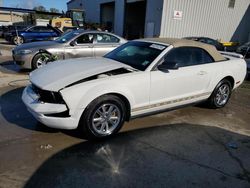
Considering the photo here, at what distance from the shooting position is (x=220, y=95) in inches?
231

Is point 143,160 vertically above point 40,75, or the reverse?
point 40,75

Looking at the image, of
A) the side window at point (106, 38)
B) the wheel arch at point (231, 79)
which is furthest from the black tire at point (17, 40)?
the wheel arch at point (231, 79)

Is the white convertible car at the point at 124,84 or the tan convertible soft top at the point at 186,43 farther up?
the tan convertible soft top at the point at 186,43

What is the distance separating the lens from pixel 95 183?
309 centimetres

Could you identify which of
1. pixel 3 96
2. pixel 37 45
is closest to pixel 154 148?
pixel 3 96

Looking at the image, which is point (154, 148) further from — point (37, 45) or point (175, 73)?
point (37, 45)

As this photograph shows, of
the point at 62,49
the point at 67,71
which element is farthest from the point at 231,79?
the point at 62,49

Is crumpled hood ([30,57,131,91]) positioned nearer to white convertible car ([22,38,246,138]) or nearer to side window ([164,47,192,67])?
white convertible car ([22,38,246,138])

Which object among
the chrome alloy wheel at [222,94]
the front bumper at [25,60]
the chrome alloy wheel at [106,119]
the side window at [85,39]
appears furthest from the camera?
the side window at [85,39]

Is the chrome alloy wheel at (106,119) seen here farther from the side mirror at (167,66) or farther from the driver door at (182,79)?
the side mirror at (167,66)

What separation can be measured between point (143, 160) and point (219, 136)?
170 cm

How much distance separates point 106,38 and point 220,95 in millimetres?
5067

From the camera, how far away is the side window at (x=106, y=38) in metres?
9.39

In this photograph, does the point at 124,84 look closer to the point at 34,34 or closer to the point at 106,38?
the point at 106,38
